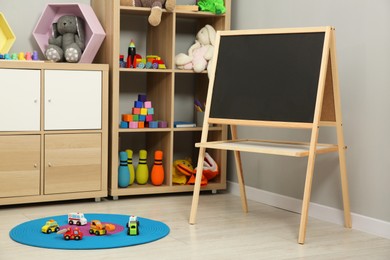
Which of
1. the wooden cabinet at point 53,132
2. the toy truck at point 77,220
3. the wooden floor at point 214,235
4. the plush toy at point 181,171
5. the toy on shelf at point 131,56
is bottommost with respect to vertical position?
the wooden floor at point 214,235

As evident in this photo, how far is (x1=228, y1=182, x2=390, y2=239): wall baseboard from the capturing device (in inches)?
112

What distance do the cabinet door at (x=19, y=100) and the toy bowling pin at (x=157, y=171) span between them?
77 cm

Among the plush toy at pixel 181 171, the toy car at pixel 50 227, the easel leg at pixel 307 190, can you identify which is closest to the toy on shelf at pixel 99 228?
the toy car at pixel 50 227

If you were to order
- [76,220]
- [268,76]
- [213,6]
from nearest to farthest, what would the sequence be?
[76,220]
[268,76]
[213,6]

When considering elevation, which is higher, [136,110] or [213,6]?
[213,6]

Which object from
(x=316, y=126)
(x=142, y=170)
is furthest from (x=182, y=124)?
(x=316, y=126)

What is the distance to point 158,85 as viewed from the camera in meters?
3.82

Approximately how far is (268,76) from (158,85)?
1.07 metres

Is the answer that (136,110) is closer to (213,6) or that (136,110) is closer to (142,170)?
(142,170)

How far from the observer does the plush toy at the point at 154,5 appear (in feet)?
11.6

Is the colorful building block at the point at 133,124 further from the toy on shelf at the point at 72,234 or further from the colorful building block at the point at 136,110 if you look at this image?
the toy on shelf at the point at 72,234

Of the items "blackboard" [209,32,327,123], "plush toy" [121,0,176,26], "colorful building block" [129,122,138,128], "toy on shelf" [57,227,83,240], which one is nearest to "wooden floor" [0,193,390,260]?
"toy on shelf" [57,227,83,240]

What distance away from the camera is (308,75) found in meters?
2.77

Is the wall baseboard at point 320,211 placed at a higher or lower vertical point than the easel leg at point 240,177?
lower
